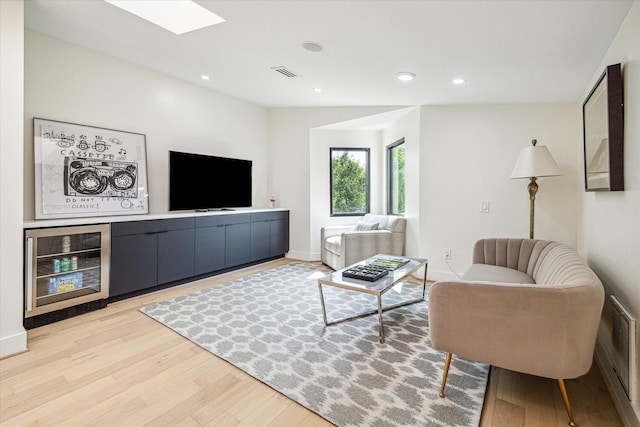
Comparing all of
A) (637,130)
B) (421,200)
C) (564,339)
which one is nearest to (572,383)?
(564,339)

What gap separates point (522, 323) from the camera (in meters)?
1.54

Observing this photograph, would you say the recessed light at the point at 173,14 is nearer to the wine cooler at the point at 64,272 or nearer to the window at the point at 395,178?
the wine cooler at the point at 64,272

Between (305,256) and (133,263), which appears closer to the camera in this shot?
(133,263)

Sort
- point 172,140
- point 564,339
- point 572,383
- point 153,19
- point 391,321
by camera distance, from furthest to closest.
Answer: point 172,140 < point 391,321 < point 153,19 < point 572,383 < point 564,339

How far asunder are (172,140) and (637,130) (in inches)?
171

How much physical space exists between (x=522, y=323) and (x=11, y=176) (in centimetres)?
334

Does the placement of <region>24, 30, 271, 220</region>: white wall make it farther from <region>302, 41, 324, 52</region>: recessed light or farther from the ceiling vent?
<region>302, 41, 324, 52</region>: recessed light

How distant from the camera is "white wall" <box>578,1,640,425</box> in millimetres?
1673

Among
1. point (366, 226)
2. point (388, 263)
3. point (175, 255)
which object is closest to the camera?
point (388, 263)

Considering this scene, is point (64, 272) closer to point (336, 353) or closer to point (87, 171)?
point (87, 171)

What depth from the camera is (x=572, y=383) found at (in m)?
1.93

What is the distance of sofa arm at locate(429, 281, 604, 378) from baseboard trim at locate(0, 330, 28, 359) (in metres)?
2.84

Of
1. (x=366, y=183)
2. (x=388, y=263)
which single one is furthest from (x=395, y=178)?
(x=388, y=263)

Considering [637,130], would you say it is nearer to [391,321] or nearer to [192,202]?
[391,321]
